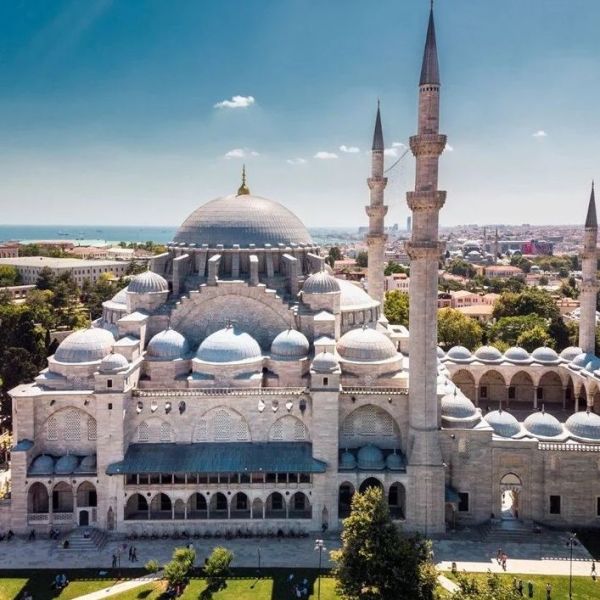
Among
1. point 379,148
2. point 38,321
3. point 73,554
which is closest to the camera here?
point 73,554

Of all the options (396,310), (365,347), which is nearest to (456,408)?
(365,347)

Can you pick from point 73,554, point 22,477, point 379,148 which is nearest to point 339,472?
point 73,554

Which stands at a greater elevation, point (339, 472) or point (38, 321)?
point (38, 321)

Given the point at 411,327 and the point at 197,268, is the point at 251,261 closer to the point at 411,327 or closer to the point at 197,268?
the point at 197,268

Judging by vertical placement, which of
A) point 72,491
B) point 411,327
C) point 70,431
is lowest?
point 72,491

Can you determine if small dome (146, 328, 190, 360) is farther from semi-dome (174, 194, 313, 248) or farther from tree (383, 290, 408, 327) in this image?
→ tree (383, 290, 408, 327)

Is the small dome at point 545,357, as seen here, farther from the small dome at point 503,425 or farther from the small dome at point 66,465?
the small dome at point 66,465
